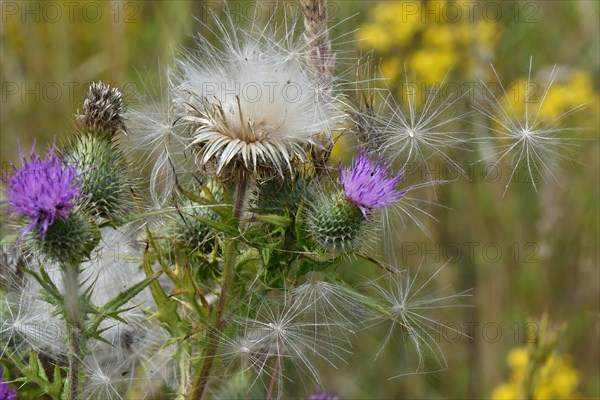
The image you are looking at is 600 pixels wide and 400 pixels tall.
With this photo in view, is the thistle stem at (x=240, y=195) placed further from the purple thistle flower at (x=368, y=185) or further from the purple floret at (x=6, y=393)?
the purple floret at (x=6, y=393)

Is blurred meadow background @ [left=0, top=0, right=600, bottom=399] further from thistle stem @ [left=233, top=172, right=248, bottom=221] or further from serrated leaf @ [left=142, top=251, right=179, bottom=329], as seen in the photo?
serrated leaf @ [left=142, top=251, right=179, bottom=329]

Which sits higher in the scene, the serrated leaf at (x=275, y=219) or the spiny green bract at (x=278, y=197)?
the spiny green bract at (x=278, y=197)

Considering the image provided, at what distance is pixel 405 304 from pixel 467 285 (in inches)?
106

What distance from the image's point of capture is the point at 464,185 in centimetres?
486

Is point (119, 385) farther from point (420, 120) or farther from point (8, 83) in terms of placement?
point (8, 83)

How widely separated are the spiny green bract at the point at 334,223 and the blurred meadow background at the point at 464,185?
234cm

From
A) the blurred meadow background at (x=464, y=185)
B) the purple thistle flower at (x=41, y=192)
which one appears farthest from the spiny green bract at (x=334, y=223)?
the blurred meadow background at (x=464, y=185)

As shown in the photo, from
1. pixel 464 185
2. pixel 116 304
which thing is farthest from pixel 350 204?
pixel 464 185

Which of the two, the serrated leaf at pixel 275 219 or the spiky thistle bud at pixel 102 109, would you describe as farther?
the spiky thistle bud at pixel 102 109

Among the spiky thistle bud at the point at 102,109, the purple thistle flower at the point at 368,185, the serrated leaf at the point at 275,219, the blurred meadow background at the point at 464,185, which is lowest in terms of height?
the serrated leaf at the point at 275,219

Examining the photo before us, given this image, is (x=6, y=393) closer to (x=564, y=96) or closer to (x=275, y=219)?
(x=275, y=219)

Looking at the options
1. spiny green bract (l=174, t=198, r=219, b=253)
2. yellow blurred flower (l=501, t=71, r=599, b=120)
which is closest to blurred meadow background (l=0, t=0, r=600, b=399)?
yellow blurred flower (l=501, t=71, r=599, b=120)

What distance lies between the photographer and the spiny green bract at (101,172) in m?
2.25

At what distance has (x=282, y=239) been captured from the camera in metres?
2.19
